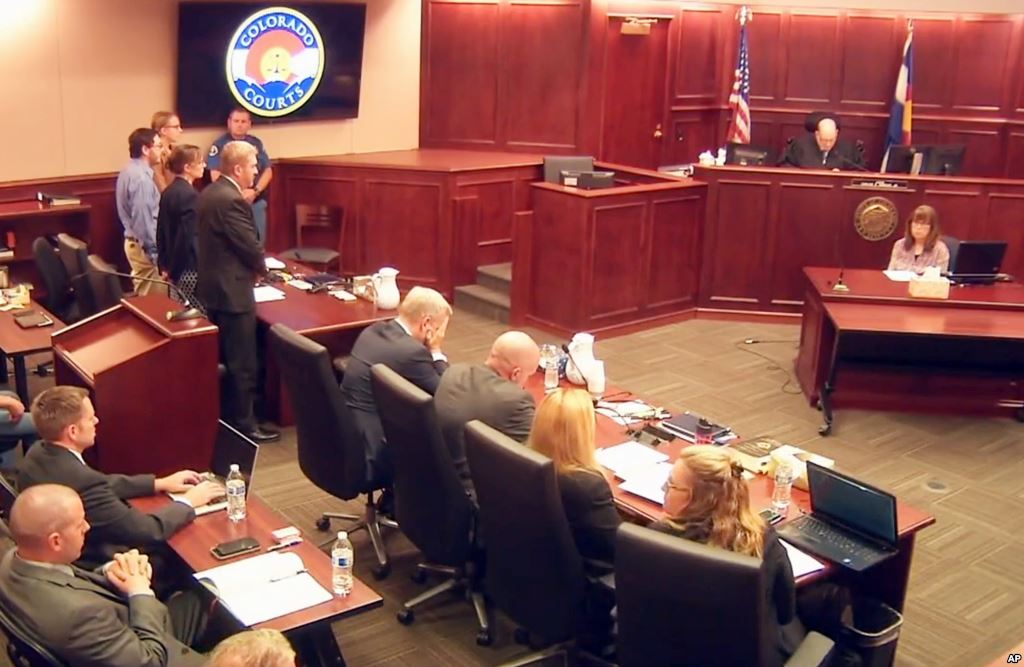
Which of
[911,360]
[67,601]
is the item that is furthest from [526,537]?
[911,360]

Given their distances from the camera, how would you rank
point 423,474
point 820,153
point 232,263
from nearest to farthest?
point 423,474, point 232,263, point 820,153

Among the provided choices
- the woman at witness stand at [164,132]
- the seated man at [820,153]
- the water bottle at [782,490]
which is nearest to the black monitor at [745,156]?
the seated man at [820,153]

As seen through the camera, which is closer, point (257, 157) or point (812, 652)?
point (812, 652)

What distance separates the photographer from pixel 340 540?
3541 mm

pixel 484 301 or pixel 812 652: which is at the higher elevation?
pixel 812 652

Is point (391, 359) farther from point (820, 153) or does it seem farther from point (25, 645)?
point (820, 153)

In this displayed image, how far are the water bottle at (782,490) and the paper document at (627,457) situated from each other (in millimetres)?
460

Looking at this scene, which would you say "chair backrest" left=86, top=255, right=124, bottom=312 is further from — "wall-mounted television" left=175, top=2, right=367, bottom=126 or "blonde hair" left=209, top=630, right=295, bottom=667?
"blonde hair" left=209, top=630, right=295, bottom=667

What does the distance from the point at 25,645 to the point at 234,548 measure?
76 centimetres

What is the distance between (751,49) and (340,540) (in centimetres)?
992

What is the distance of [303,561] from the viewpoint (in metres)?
3.51

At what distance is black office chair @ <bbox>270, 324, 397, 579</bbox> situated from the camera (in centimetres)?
450

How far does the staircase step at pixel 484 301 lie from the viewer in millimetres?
8688

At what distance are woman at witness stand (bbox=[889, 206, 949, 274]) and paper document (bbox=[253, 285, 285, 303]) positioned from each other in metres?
4.19
